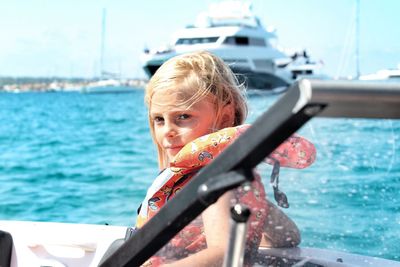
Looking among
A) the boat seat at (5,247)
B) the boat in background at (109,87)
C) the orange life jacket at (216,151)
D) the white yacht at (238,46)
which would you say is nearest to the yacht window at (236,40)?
the white yacht at (238,46)

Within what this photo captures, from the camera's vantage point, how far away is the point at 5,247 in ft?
7.16

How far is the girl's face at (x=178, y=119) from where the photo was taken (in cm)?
141

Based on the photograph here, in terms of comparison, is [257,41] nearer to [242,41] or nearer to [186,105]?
[242,41]

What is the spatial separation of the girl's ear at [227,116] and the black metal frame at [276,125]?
594mm

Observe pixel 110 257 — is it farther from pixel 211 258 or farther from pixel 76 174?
pixel 76 174

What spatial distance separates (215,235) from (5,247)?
142 centimetres

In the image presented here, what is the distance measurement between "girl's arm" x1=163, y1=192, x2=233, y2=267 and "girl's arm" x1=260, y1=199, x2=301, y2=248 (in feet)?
0.21

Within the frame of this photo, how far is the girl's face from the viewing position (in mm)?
1414

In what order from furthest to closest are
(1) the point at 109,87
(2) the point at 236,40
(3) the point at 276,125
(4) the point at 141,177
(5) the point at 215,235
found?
1. (1) the point at 109,87
2. (2) the point at 236,40
3. (4) the point at 141,177
4. (5) the point at 215,235
5. (3) the point at 276,125

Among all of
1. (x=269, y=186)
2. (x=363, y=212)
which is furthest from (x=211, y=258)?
(x=363, y=212)

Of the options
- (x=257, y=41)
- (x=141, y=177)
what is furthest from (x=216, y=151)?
(x=257, y=41)

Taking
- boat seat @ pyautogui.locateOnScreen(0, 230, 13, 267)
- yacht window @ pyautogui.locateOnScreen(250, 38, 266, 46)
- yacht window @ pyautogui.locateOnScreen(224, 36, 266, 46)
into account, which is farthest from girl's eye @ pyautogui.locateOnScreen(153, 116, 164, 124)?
yacht window @ pyautogui.locateOnScreen(250, 38, 266, 46)

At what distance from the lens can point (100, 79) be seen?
49594 millimetres

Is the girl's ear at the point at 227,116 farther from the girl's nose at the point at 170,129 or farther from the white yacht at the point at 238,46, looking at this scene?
the white yacht at the point at 238,46
